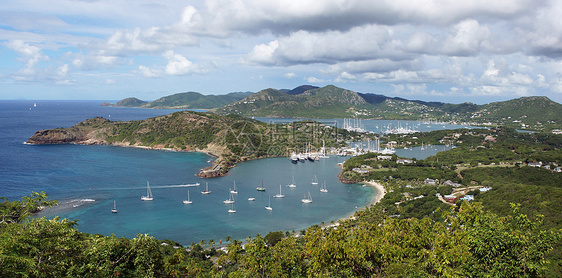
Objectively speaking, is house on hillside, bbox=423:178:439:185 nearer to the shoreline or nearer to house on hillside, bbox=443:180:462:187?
house on hillside, bbox=443:180:462:187

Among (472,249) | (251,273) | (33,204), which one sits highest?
(33,204)

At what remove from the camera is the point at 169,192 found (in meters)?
57.2

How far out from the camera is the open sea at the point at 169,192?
4347 centimetres

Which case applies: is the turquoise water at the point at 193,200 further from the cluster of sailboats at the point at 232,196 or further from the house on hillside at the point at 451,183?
the house on hillside at the point at 451,183

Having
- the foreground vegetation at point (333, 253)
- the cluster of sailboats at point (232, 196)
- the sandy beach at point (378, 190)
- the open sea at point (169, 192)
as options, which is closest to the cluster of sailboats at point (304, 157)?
the open sea at point (169, 192)

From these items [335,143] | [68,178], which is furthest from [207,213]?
[335,143]

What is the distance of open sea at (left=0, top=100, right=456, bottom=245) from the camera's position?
43.5 metres

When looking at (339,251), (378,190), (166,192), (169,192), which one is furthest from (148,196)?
(339,251)

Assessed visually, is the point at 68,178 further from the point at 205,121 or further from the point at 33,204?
the point at 33,204

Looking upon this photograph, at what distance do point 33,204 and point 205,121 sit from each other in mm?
105122

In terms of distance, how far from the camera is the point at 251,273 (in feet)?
50.0

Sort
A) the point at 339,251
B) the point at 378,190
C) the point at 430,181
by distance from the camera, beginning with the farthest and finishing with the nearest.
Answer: the point at 430,181 < the point at 378,190 < the point at 339,251

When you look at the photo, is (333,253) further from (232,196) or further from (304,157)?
(304,157)

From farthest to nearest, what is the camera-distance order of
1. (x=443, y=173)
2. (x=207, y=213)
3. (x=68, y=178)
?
1. (x=443, y=173)
2. (x=68, y=178)
3. (x=207, y=213)
